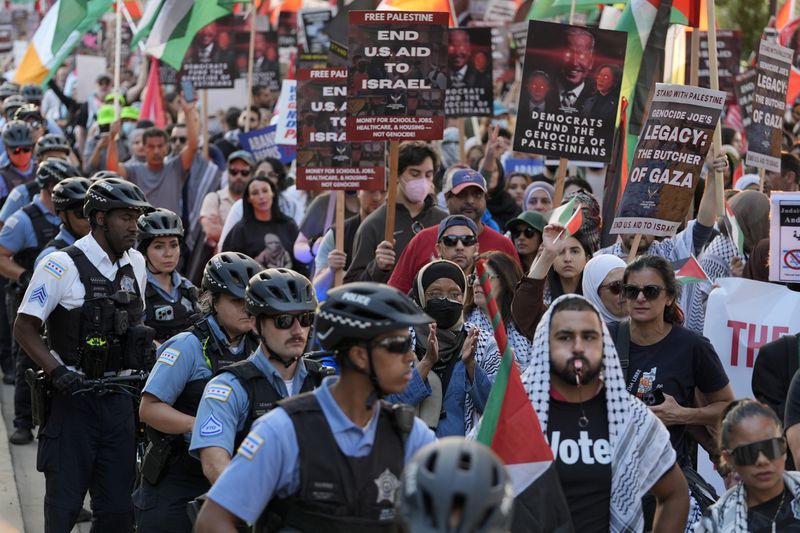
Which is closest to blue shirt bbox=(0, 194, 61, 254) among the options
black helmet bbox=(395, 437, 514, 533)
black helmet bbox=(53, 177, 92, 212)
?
black helmet bbox=(53, 177, 92, 212)

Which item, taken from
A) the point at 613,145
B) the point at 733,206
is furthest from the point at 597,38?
the point at 733,206

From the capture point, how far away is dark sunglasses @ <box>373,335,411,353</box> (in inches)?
160

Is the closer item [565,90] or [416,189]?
[416,189]

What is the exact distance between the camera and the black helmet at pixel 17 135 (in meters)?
13.2

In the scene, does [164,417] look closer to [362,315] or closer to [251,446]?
[251,446]

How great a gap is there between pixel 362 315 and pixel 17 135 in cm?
989

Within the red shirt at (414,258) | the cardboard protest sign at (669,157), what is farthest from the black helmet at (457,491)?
the cardboard protest sign at (669,157)

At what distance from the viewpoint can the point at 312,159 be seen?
10102 millimetres

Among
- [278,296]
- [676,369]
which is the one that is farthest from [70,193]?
[676,369]

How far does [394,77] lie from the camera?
31.4ft

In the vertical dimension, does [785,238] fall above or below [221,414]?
above

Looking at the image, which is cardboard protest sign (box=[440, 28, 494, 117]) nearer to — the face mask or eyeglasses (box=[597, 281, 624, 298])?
the face mask

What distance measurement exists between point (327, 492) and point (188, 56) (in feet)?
41.1

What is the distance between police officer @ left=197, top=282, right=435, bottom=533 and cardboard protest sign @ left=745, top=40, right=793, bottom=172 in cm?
669
